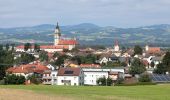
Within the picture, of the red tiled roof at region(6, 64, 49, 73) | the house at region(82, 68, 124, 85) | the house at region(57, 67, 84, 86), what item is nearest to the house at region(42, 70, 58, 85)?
the red tiled roof at region(6, 64, 49, 73)

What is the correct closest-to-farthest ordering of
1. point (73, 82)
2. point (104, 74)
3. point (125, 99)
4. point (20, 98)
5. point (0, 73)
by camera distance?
point (20, 98) < point (125, 99) < point (0, 73) < point (73, 82) < point (104, 74)

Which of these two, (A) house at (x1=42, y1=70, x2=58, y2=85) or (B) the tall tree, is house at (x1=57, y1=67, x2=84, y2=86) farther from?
(B) the tall tree

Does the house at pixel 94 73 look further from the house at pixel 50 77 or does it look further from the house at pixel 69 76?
the house at pixel 50 77

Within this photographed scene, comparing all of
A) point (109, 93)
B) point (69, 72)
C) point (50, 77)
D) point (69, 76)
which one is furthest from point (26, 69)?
point (109, 93)

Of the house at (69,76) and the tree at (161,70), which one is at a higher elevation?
the tree at (161,70)

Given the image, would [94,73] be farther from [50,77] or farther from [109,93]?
[109,93]

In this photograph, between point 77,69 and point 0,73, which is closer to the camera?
point 0,73

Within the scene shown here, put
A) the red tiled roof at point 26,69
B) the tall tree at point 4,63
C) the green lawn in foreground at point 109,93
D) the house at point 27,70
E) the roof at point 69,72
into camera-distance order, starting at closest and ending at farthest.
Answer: the green lawn in foreground at point 109,93 < the tall tree at point 4,63 < the roof at point 69,72 < the house at point 27,70 < the red tiled roof at point 26,69

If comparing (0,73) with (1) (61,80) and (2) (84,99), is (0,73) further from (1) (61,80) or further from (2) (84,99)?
(2) (84,99)

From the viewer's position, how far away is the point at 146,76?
75250 mm

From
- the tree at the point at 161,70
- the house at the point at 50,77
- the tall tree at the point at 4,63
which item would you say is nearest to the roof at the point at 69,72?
the house at the point at 50,77

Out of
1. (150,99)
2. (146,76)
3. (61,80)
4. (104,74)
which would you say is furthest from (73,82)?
(150,99)

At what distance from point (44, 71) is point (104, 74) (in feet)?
41.7

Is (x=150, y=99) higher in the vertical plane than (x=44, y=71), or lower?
lower
